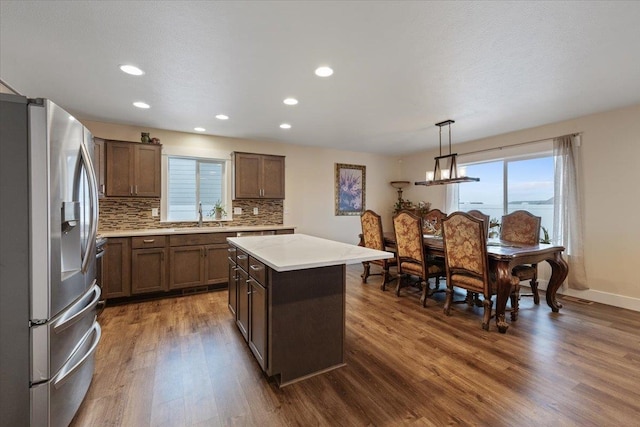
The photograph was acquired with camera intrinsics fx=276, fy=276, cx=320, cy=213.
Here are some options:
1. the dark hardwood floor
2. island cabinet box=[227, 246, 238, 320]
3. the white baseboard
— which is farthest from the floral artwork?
the white baseboard

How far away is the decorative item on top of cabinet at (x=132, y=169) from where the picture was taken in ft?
12.5

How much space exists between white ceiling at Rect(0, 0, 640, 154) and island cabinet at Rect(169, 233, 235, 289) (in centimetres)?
170

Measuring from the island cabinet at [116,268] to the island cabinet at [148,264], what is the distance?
5 cm

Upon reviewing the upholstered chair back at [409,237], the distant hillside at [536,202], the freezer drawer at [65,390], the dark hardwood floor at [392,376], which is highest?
the distant hillside at [536,202]

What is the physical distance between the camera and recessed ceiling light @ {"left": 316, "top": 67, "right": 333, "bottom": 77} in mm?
2424

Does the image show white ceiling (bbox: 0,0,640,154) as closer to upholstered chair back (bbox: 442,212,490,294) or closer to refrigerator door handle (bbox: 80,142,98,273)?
refrigerator door handle (bbox: 80,142,98,273)

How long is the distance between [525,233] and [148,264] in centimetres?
506

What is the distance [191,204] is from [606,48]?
511cm

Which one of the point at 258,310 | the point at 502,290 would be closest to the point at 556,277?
the point at 502,290

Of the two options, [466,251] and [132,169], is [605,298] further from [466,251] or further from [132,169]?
[132,169]

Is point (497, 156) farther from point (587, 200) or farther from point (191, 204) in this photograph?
point (191, 204)

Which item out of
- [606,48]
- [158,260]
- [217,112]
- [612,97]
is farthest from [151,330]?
[612,97]

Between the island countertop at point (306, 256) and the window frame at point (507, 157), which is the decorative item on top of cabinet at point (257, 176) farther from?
the window frame at point (507, 157)

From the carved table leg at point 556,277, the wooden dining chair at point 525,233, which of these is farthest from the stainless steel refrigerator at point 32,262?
the carved table leg at point 556,277
